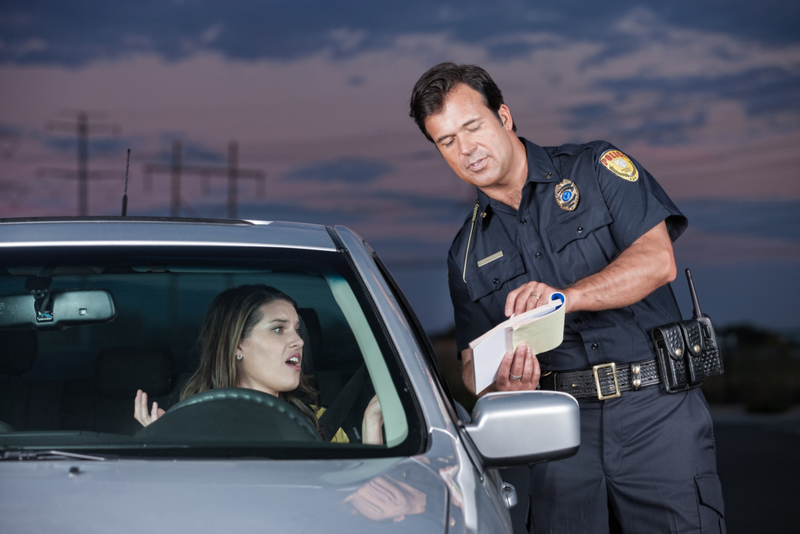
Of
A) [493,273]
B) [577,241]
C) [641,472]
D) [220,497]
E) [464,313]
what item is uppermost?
[577,241]

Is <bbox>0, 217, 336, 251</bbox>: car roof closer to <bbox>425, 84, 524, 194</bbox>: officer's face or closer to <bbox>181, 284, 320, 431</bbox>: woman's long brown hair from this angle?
<bbox>181, 284, 320, 431</bbox>: woman's long brown hair

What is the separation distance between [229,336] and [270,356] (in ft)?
0.39

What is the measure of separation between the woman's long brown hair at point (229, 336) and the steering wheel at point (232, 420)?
0.22 meters

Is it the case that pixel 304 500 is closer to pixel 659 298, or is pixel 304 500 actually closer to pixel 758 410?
pixel 659 298

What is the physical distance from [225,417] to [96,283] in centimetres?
74

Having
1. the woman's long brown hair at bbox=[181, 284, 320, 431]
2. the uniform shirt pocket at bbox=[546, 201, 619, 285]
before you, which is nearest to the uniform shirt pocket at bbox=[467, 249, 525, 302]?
the uniform shirt pocket at bbox=[546, 201, 619, 285]

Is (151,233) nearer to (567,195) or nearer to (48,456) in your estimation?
(48,456)

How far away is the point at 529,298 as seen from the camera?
2109mm

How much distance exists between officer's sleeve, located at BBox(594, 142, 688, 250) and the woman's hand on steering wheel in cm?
126

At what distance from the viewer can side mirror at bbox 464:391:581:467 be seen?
1604 millimetres

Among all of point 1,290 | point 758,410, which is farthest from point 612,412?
point 758,410

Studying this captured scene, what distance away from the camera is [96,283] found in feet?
7.26

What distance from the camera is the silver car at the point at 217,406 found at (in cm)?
130

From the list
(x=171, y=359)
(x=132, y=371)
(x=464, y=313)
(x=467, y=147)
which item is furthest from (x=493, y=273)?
(x=132, y=371)
